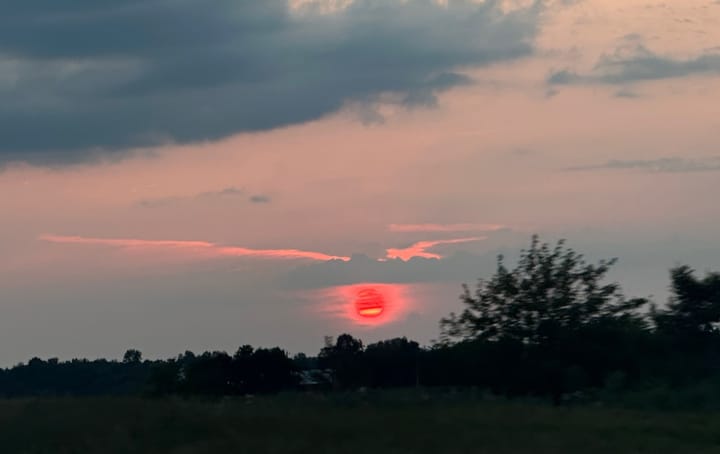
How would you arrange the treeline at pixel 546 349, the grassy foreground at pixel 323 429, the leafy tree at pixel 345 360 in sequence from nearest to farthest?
the grassy foreground at pixel 323 429 → the treeline at pixel 546 349 → the leafy tree at pixel 345 360

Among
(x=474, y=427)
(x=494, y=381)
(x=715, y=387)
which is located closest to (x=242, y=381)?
(x=494, y=381)

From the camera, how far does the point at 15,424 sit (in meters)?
19.8

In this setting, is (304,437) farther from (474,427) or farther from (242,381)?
(242,381)

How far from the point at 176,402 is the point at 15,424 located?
349 cm

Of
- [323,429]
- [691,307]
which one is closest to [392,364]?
[691,307]

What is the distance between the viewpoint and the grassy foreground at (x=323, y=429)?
60.2 feet

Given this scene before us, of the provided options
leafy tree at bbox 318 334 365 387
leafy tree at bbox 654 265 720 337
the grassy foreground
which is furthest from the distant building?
the grassy foreground

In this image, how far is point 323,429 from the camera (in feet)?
64.2

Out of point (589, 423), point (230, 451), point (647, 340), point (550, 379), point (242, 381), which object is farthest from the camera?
point (242, 381)

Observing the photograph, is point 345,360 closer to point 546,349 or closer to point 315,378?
point 315,378

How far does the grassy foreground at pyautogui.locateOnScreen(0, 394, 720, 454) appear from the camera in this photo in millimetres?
18344

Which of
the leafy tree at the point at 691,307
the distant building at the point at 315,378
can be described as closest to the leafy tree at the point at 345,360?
the distant building at the point at 315,378

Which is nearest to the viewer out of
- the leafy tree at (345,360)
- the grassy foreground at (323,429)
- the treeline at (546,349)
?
the grassy foreground at (323,429)

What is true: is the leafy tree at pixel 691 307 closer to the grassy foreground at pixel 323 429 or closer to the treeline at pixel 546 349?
the treeline at pixel 546 349
